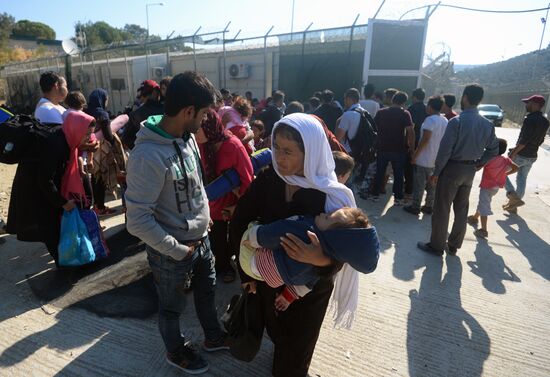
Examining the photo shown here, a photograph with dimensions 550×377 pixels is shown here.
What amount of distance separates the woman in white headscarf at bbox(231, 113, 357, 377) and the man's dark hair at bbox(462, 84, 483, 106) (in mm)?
2634

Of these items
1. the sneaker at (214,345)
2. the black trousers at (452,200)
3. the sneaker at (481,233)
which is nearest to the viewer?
the sneaker at (214,345)

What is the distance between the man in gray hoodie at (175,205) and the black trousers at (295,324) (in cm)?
46

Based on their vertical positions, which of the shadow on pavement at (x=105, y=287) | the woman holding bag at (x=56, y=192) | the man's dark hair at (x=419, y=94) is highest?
the man's dark hair at (x=419, y=94)

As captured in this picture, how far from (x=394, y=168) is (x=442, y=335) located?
3406 mm

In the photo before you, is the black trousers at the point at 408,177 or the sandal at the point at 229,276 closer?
the sandal at the point at 229,276

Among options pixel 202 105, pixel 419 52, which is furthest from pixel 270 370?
pixel 419 52

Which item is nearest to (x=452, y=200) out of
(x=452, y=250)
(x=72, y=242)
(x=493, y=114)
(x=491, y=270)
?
(x=452, y=250)

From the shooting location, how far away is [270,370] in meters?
2.21

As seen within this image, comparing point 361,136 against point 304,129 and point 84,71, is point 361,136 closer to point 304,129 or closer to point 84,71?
point 304,129

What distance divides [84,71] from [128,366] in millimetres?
22330

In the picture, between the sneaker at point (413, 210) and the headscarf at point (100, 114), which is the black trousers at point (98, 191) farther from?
the sneaker at point (413, 210)

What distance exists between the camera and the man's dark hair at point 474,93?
3428mm

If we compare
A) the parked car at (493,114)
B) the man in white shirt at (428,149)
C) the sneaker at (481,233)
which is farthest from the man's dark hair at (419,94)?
the parked car at (493,114)

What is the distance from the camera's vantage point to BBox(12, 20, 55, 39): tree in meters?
55.2
